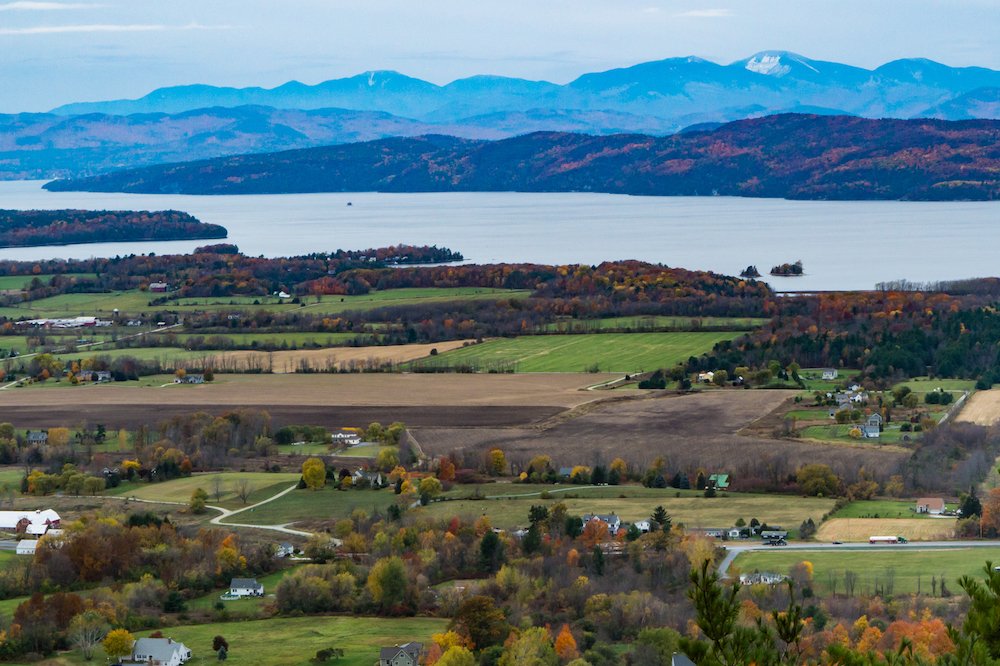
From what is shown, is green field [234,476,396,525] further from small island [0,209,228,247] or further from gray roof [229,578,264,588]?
small island [0,209,228,247]

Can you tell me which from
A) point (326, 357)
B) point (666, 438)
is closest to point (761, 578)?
point (666, 438)

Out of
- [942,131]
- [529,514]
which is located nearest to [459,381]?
[529,514]

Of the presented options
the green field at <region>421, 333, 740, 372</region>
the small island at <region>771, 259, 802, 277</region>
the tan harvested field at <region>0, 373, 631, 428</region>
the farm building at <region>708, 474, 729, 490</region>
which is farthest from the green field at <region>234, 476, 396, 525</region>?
the small island at <region>771, 259, 802, 277</region>

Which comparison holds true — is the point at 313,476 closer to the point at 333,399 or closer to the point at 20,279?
the point at 333,399

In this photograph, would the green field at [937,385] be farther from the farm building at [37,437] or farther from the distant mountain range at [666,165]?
the distant mountain range at [666,165]

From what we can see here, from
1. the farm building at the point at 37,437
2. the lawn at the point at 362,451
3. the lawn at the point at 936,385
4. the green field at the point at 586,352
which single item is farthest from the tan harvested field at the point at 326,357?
the lawn at the point at 936,385
